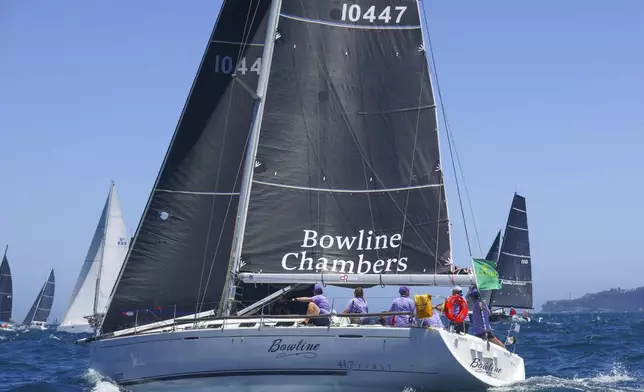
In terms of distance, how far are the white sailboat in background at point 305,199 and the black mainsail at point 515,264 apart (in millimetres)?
38458

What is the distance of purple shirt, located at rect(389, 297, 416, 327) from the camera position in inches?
634

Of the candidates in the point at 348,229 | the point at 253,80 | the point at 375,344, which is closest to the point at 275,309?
the point at 348,229

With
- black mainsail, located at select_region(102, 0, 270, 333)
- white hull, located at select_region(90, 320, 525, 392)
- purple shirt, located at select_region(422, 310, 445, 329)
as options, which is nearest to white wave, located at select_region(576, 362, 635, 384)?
white hull, located at select_region(90, 320, 525, 392)

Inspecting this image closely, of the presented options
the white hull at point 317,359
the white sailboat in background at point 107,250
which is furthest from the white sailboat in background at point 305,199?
the white sailboat in background at point 107,250

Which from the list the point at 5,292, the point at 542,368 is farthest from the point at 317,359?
the point at 5,292

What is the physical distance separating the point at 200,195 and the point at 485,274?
229 inches

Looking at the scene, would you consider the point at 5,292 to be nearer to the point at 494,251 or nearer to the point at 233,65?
the point at 494,251

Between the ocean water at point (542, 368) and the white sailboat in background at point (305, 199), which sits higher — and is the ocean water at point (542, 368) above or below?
below

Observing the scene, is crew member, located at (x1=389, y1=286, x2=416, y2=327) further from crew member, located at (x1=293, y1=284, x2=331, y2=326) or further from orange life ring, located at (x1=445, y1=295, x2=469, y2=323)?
crew member, located at (x1=293, y1=284, x2=331, y2=326)

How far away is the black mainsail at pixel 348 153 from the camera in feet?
57.4

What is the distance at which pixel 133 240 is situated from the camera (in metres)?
18.3

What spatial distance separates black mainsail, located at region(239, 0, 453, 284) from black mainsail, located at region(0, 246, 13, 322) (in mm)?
63026

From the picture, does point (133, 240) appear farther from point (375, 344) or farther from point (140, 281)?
point (375, 344)

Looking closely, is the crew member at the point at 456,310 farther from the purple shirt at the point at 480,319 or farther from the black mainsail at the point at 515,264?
the black mainsail at the point at 515,264
